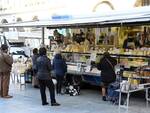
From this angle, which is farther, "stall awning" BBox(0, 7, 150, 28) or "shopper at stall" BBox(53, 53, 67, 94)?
"shopper at stall" BBox(53, 53, 67, 94)

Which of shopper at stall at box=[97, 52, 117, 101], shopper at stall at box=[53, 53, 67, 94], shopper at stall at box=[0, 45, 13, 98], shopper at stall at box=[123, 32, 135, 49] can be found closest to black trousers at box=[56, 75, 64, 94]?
shopper at stall at box=[53, 53, 67, 94]

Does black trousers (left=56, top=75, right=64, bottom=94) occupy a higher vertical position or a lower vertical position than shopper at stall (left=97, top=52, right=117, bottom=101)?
lower

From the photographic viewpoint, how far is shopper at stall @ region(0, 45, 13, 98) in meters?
13.5

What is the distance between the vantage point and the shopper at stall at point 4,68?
44.4ft

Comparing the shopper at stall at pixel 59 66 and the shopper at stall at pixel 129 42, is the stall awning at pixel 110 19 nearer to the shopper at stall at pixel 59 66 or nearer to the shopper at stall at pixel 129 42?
the shopper at stall at pixel 129 42

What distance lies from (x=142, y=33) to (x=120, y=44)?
0.99 meters

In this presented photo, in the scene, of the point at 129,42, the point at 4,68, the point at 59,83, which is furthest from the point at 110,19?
the point at 4,68

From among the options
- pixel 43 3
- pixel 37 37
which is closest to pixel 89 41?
pixel 37 37

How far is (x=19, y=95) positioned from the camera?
14.4 metres

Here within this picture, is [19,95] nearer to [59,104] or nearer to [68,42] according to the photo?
[59,104]

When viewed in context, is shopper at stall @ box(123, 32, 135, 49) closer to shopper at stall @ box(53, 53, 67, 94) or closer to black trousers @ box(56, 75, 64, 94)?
shopper at stall @ box(53, 53, 67, 94)

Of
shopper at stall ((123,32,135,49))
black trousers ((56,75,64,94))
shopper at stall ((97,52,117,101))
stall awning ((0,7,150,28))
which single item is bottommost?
black trousers ((56,75,64,94))

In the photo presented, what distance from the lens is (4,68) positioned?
13.6 meters

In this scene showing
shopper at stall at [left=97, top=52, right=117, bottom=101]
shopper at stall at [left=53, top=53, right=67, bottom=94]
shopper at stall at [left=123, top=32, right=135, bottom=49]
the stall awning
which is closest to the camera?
the stall awning
